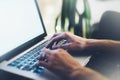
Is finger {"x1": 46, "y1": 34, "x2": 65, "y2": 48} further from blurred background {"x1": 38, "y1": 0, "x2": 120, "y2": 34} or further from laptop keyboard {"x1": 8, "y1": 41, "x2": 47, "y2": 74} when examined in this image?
blurred background {"x1": 38, "y1": 0, "x2": 120, "y2": 34}

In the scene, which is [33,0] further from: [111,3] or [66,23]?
[111,3]

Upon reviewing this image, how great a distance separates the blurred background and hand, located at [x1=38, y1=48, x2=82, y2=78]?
0.48 m

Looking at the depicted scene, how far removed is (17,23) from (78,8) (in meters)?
0.57

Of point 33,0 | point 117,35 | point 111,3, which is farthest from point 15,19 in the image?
point 111,3

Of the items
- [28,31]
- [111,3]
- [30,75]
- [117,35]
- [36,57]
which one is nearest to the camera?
[30,75]

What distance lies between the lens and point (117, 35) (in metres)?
0.92

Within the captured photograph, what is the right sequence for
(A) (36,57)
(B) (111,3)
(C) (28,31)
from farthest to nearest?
(B) (111,3) < (C) (28,31) < (A) (36,57)

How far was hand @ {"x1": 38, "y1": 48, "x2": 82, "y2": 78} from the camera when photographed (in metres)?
0.51

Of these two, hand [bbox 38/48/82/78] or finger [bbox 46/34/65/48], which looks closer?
hand [bbox 38/48/82/78]

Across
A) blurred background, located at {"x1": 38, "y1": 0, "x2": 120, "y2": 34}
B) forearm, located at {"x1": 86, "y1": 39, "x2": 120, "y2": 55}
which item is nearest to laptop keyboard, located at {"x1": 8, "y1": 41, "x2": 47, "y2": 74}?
forearm, located at {"x1": 86, "y1": 39, "x2": 120, "y2": 55}

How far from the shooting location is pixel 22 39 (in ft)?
2.25

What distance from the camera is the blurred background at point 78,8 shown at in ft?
3.43

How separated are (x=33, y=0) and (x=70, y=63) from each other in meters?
0.35

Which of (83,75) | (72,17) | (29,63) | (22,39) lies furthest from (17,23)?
(72,17)
